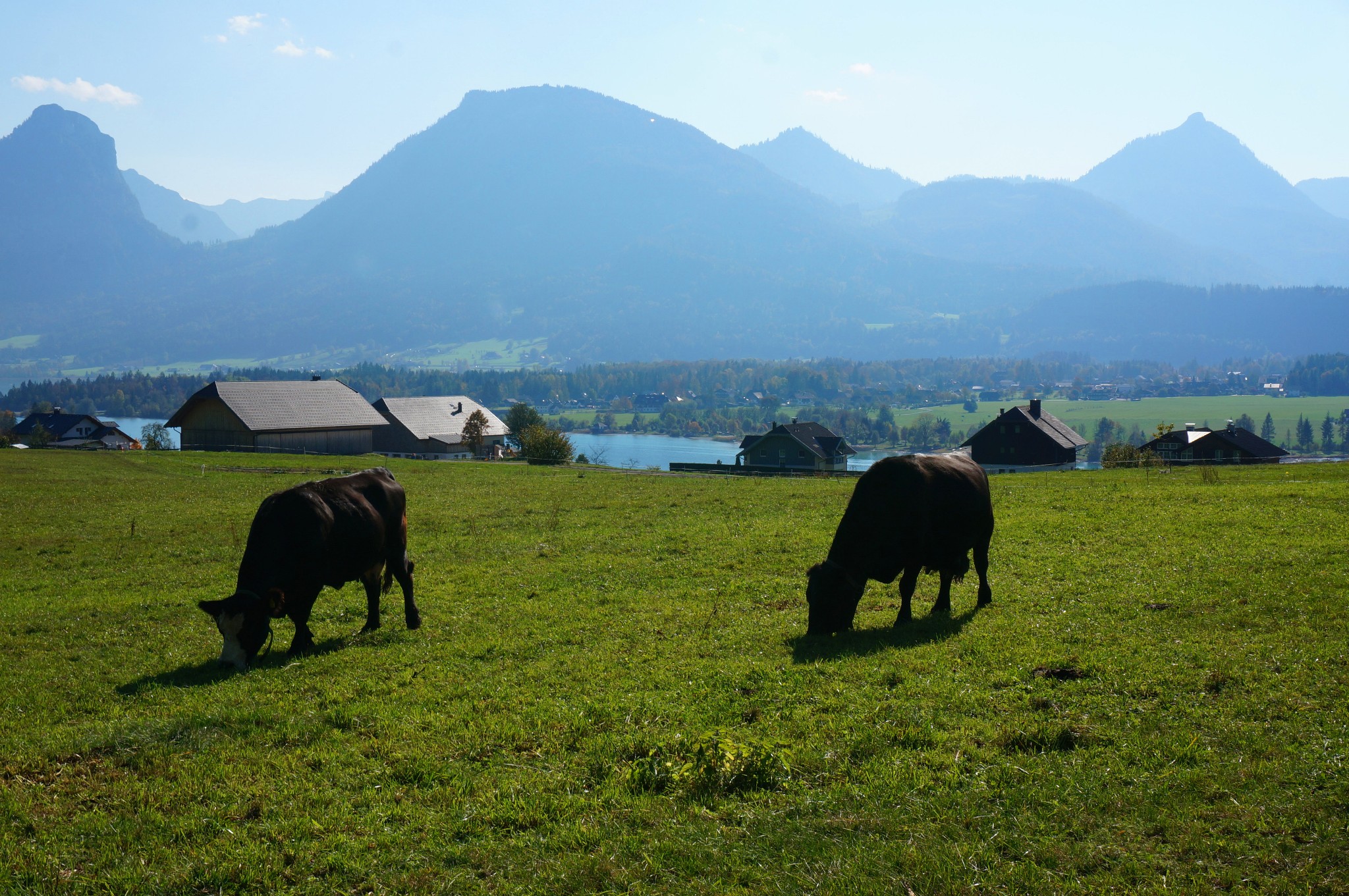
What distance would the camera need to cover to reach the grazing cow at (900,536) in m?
12.4

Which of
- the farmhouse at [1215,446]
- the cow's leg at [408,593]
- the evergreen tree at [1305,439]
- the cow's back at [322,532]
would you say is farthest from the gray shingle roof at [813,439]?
the evergreen tree at [1305,439]

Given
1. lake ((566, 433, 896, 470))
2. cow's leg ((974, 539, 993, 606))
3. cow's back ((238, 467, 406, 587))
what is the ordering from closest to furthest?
cow's back ((238, 467, 406, 587))
cow's leg ((974, 539, 993, 606))
lake ((566, 433, 896, 470))

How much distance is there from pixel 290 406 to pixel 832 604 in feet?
281

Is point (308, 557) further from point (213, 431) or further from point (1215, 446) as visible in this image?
point (1215, 446)

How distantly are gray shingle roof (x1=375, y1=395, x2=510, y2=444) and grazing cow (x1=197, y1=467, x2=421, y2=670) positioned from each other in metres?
84.2

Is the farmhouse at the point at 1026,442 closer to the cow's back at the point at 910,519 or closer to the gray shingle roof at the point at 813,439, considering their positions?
the gray shingle roof at the point at 813,439

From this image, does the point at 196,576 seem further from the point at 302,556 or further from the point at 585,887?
the point at 585,887

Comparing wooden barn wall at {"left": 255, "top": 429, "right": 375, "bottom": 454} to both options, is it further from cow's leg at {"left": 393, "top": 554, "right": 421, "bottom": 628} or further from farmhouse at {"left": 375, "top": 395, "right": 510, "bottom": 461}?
cow's leg at {"left": 393, "top": 554, "right": 421, "bottom": 628}

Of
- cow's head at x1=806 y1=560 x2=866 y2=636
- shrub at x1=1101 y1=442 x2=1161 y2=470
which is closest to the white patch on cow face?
cow's head at x1=806 y1=560 x2=866 y2=636

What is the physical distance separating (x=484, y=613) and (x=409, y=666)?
3.17m

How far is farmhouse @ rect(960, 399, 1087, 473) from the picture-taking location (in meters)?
87.8

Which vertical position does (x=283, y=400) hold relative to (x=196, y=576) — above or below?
above

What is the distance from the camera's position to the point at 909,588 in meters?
12.7

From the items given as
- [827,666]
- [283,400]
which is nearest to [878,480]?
[827,666]
